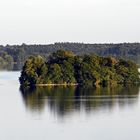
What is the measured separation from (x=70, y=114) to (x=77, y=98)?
50.6ft

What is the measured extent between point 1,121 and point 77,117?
5593mm

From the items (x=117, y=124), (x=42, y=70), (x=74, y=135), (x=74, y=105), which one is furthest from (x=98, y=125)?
(x=42, y=70)

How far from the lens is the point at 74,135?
43.9 meters

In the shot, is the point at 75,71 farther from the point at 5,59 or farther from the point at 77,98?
the point at 5,59

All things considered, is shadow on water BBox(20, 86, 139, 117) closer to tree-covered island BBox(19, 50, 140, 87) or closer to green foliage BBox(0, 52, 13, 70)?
tree-covered island BBox(19, 50, 140, 87)

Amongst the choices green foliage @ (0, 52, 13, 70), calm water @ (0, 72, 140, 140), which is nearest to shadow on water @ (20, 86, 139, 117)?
calm water @ (0, 72, 140, 140)

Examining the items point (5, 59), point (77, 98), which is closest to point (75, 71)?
point (77, 98)

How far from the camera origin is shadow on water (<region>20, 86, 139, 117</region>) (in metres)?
59.7

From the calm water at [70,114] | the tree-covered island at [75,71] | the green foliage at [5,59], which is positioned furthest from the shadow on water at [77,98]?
the green foliage at [5,59]

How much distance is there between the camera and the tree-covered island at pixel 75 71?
8931cm

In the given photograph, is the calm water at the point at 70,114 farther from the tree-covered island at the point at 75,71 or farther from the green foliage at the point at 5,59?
the green foliage at the point at 5,59

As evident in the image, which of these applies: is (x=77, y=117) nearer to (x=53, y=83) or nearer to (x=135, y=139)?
(x=135, y=139)

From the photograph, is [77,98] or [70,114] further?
[77,98]

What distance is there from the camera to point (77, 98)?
6988 cm
